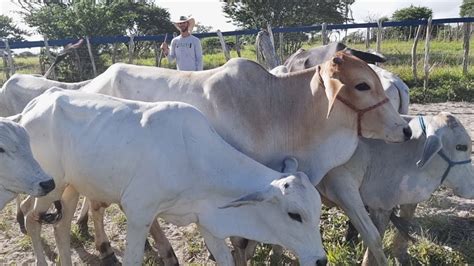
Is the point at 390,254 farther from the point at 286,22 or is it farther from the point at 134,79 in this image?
the point at 286,22

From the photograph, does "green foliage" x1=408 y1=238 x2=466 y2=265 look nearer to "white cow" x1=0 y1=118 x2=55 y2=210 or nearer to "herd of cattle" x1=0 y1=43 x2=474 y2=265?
"herd of cattle" x1=0 y1=43 x2=474 y2=265

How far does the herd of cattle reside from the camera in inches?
110

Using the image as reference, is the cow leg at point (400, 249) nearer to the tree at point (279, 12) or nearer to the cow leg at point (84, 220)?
the cow leg at point (84, 220)

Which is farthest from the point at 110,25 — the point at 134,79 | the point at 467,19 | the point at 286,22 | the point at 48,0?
the point at 134,79

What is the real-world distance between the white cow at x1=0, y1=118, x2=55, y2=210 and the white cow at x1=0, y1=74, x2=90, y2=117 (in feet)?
5.62

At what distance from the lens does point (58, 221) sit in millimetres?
3549

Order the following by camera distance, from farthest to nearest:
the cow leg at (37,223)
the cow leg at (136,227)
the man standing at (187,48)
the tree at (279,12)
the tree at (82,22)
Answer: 1. the tree at (279,12)
2. the tree at (82,22)
3. the man standing at (187,48)
4. the cow leg at (37,223)
5. the cow leg at (136,227)

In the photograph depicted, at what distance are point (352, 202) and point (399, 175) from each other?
0.39 metres

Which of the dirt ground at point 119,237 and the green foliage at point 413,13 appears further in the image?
the green foliage at point 413,13

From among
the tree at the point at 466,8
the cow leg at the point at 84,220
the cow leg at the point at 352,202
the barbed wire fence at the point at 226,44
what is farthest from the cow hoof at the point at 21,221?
the tree at the point at 466,8

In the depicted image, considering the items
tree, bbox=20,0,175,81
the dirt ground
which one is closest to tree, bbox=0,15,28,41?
tree, bbox=20,0,175,81

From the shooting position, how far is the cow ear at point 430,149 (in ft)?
10.9

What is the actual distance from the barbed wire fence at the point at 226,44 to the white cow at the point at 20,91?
3800 millimetres

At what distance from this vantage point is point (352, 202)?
3.43m
